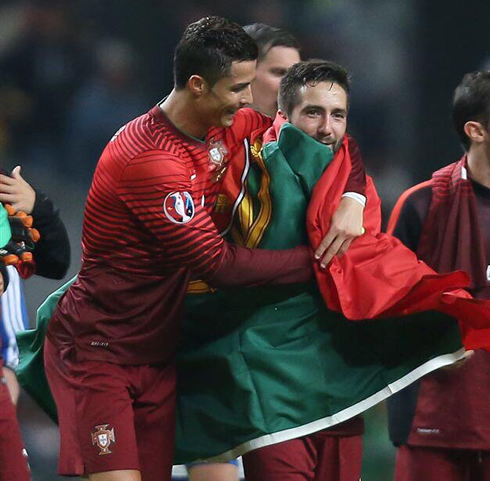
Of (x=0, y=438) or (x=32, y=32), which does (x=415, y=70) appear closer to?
(x=32, y=32)

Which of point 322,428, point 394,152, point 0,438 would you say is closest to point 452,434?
point 322,428

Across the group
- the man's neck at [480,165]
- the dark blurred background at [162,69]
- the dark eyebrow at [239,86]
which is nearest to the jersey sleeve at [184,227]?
the dark eyebrow at [239,86]

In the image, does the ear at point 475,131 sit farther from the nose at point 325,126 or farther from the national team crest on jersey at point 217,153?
the national team crest on jersey at point 217,153

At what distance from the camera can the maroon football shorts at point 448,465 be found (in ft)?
10.7

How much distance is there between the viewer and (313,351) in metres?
3.03

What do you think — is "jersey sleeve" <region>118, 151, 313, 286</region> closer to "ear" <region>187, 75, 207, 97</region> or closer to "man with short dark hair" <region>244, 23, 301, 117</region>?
"ear" <region>187, 75, 207, 97</region>

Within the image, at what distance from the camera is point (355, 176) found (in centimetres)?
308

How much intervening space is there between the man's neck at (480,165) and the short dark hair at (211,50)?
76 cm

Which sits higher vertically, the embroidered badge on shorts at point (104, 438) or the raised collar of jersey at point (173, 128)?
the raised collar of jersey at point (173, 128)

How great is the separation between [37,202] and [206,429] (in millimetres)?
784

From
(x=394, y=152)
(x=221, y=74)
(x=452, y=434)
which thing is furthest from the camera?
(x=394, y=152)

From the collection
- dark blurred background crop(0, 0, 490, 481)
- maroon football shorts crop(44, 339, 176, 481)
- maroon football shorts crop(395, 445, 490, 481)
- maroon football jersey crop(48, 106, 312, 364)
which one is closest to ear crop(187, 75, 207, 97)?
maroon football jersey crop(48, 106, 312, 364)

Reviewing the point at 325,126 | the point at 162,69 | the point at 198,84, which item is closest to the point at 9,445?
the point at 198,84

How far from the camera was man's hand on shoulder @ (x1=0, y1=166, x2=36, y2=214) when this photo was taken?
125 inches
